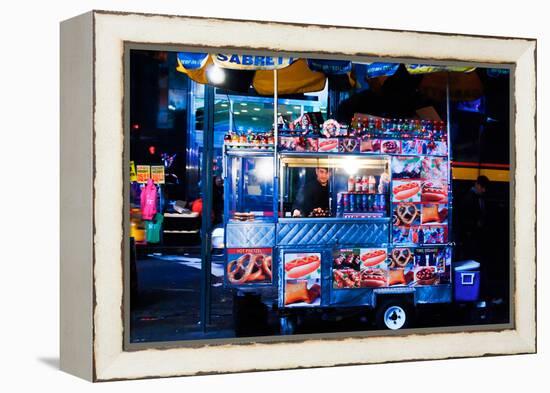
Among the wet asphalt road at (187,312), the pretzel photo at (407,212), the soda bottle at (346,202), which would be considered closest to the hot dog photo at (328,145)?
the soda bottle at (346,202)

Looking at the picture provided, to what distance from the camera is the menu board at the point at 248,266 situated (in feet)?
23.6

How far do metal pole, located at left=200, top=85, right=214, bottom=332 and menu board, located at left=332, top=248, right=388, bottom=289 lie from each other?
1061mm

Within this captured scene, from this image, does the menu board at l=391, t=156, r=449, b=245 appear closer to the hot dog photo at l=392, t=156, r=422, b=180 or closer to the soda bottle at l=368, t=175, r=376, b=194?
the hot dog photo at l=392, t=156, r=422, b=180

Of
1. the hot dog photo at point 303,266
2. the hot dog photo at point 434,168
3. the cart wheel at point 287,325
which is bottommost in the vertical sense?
the cart wheel at point 287,325

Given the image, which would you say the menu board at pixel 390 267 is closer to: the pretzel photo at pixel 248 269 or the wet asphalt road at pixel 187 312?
the wet asphalt road at pixel 187 312

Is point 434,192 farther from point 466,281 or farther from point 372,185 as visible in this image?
point 466,281

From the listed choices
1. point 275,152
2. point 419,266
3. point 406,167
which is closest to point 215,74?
point 275,152

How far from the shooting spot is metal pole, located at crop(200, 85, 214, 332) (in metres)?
7.09

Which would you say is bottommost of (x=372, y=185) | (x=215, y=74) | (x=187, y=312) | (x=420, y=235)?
(x=187, y=312)

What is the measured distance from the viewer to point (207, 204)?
7121 millimetres

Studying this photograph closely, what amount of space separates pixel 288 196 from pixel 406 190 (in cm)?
107

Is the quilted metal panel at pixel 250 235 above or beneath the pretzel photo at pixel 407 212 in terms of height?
beneath

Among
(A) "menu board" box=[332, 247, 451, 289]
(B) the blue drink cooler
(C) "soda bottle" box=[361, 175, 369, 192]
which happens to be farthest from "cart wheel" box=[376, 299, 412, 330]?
(C) "soda bottle" box=[361, 175, 369, 192]

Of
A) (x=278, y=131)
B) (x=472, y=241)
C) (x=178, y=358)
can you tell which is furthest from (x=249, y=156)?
(x=472, y=241)
